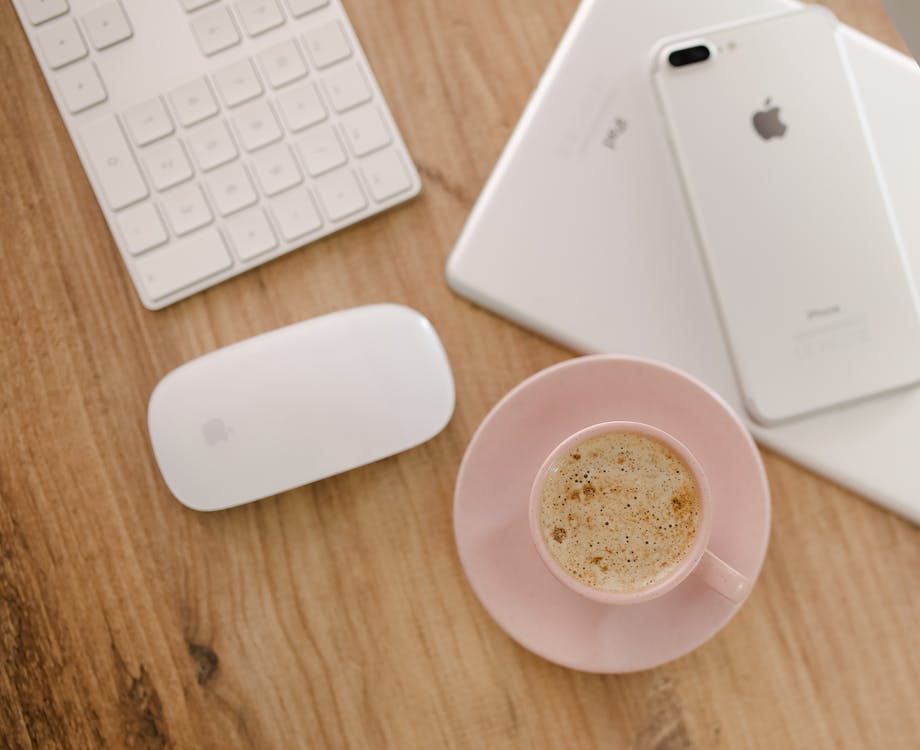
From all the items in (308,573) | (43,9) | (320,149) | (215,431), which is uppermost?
(43,9)

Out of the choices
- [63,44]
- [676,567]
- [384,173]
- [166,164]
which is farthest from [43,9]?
[676,567]

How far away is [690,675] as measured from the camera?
1.86 feet

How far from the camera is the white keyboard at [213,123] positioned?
1.82 ft

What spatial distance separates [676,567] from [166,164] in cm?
41

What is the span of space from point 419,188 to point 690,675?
37cm

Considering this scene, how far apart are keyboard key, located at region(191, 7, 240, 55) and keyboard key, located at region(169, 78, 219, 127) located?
2 cm

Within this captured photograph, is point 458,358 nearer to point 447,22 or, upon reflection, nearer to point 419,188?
point 419,188

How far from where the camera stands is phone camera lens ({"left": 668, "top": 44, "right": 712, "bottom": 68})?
55 cm

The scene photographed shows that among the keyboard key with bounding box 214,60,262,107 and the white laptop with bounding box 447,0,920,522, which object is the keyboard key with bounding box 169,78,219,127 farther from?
the white laptop with bounding box 447,0,920,522

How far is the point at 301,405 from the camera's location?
527mm

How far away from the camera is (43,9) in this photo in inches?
21.9

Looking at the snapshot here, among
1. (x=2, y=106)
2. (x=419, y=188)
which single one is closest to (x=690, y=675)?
(x=419, y=188)

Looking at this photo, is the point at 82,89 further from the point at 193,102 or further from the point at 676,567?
the point at 676,567

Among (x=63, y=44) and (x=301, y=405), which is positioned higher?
(x=63, y=44)
